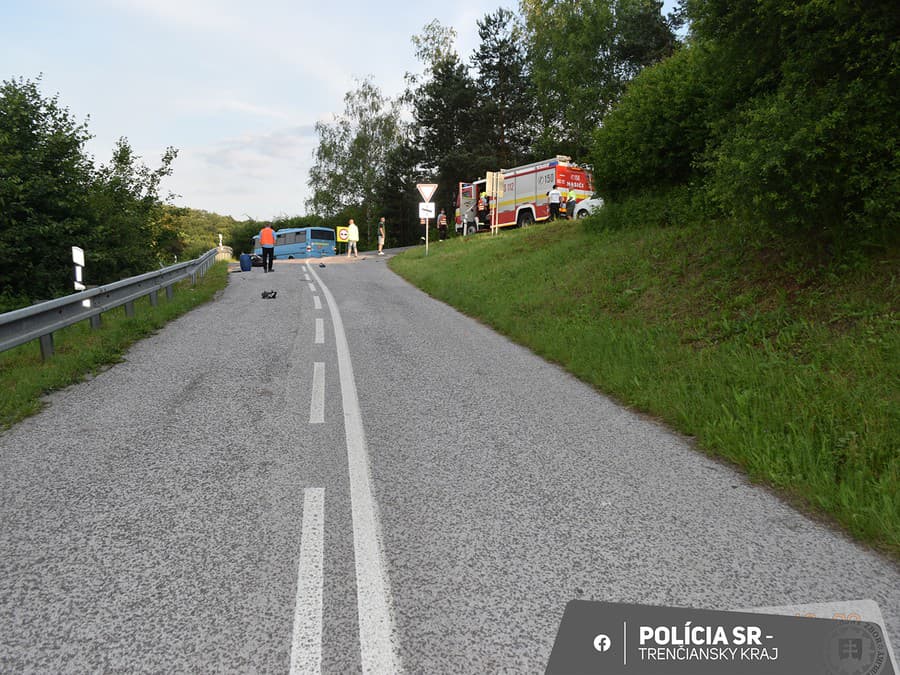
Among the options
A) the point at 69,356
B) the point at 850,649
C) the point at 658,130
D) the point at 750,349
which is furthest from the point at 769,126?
the point at 69,356

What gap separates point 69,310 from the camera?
800 centimetres

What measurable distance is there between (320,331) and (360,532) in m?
6.79

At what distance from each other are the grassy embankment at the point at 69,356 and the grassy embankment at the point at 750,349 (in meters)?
6.01

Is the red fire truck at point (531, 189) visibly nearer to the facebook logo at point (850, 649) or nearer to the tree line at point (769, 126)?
the tree line at point (769, 126)

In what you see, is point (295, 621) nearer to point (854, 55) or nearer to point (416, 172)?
point (854, 55)

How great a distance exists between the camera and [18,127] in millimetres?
14078

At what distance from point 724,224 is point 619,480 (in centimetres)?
782

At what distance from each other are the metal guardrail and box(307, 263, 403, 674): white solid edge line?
4.37 metres

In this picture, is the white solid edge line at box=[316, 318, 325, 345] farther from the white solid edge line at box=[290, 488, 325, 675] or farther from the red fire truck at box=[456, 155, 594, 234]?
the red fire truck at box=[456, 155, 594, 234]

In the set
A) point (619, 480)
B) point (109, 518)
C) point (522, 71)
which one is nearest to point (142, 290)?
point (109, 518)

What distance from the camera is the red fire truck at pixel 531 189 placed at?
75.8ft

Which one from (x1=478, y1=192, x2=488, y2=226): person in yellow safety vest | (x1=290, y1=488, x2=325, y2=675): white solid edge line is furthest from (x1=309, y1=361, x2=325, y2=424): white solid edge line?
(x1=478, y1=192, x2=488, y2=226): person in yellow safety vest

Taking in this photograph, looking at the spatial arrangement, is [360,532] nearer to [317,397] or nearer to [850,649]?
[850,649]

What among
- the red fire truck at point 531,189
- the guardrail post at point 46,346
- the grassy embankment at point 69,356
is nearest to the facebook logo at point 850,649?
the grassy embankment at point 69,356
